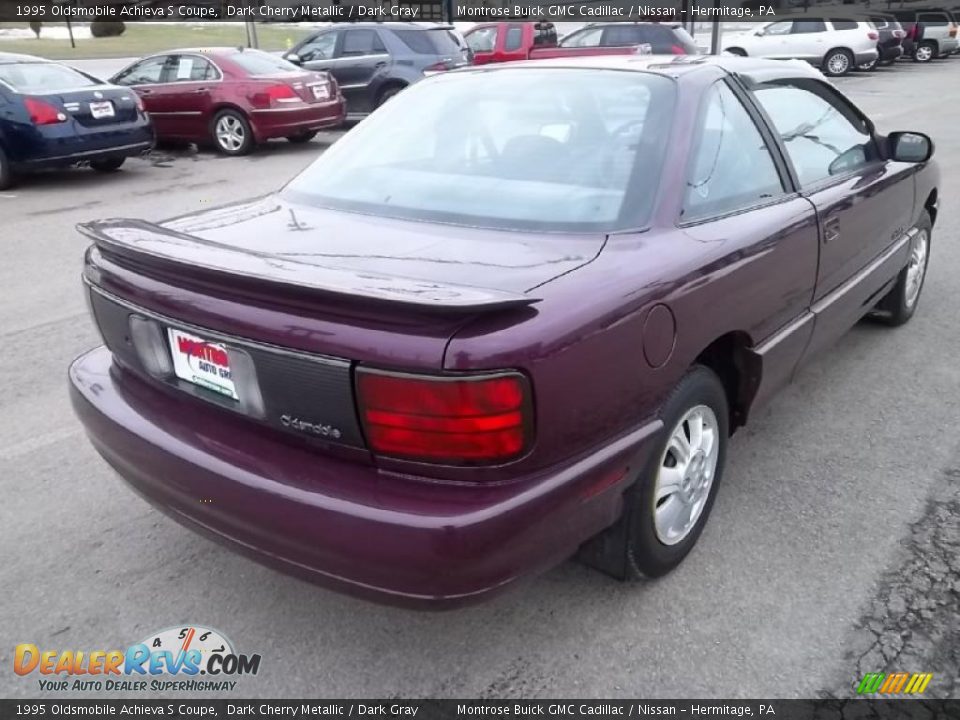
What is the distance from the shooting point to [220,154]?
11891 millimetres

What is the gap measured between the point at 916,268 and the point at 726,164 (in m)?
2.61

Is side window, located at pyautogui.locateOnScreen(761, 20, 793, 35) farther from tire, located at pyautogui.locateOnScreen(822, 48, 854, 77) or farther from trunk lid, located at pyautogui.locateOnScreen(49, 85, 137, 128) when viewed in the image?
trunk lid, located at pyautogui.locateOnScreen(49, 85, 137, 128)

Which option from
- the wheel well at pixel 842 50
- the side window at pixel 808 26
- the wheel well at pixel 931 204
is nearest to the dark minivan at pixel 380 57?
the wheel well at pixel 931 204

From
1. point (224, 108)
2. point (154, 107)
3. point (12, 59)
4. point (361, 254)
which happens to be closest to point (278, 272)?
point (361, 254)

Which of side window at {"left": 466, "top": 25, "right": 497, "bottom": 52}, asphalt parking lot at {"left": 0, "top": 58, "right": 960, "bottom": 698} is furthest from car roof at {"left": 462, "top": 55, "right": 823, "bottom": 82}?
side window at {"left": 466, "top": 25, "right": 497, "bottom": 52}

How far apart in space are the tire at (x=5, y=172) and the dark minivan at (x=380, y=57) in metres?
5.85

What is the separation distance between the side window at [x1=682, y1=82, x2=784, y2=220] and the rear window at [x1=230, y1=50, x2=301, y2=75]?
9.83 metres

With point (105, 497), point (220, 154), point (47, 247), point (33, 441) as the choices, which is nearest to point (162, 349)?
point (105, 497)

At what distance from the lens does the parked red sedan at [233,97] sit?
11320mm

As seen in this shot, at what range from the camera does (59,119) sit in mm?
9000

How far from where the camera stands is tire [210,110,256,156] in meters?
11.5

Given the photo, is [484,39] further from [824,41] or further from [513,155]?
[513,155]

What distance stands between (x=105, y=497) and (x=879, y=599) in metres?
2.74

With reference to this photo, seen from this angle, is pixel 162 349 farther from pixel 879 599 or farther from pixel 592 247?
pixel 879 599
